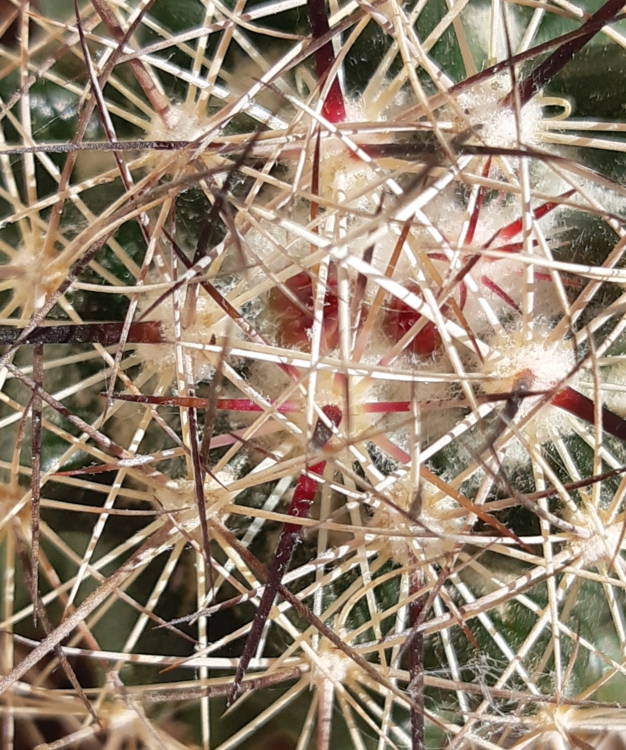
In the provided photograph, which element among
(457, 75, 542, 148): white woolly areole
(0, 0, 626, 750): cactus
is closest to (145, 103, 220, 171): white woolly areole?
(0, 0, 626, 750): cactus

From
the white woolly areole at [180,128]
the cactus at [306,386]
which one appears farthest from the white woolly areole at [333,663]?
the white woolly areole at [180,128]

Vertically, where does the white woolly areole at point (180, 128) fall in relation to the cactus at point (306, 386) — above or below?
above

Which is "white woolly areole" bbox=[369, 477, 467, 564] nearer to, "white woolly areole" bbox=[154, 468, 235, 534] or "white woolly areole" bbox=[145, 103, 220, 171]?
"white woolly areole" bbox=[154, 468, 235, 534]

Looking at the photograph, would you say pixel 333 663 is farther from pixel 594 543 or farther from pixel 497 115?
pixel 497 115

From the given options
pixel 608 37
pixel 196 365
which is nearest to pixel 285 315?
pixel 196 365

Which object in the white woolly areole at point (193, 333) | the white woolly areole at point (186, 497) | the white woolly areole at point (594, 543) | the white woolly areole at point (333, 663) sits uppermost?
the white woolly areole at point (193, 333)

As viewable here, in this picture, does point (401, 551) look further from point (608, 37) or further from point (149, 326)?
point (608, 37)

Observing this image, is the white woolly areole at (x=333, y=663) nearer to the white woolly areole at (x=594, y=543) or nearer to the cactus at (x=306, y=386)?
the cactus at (x=306, y=386)

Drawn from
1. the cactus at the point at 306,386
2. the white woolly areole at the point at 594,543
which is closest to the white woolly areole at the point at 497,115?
the cactus at the point at 306,386

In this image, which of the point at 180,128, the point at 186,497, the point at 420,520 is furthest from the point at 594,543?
the point at 180,128
